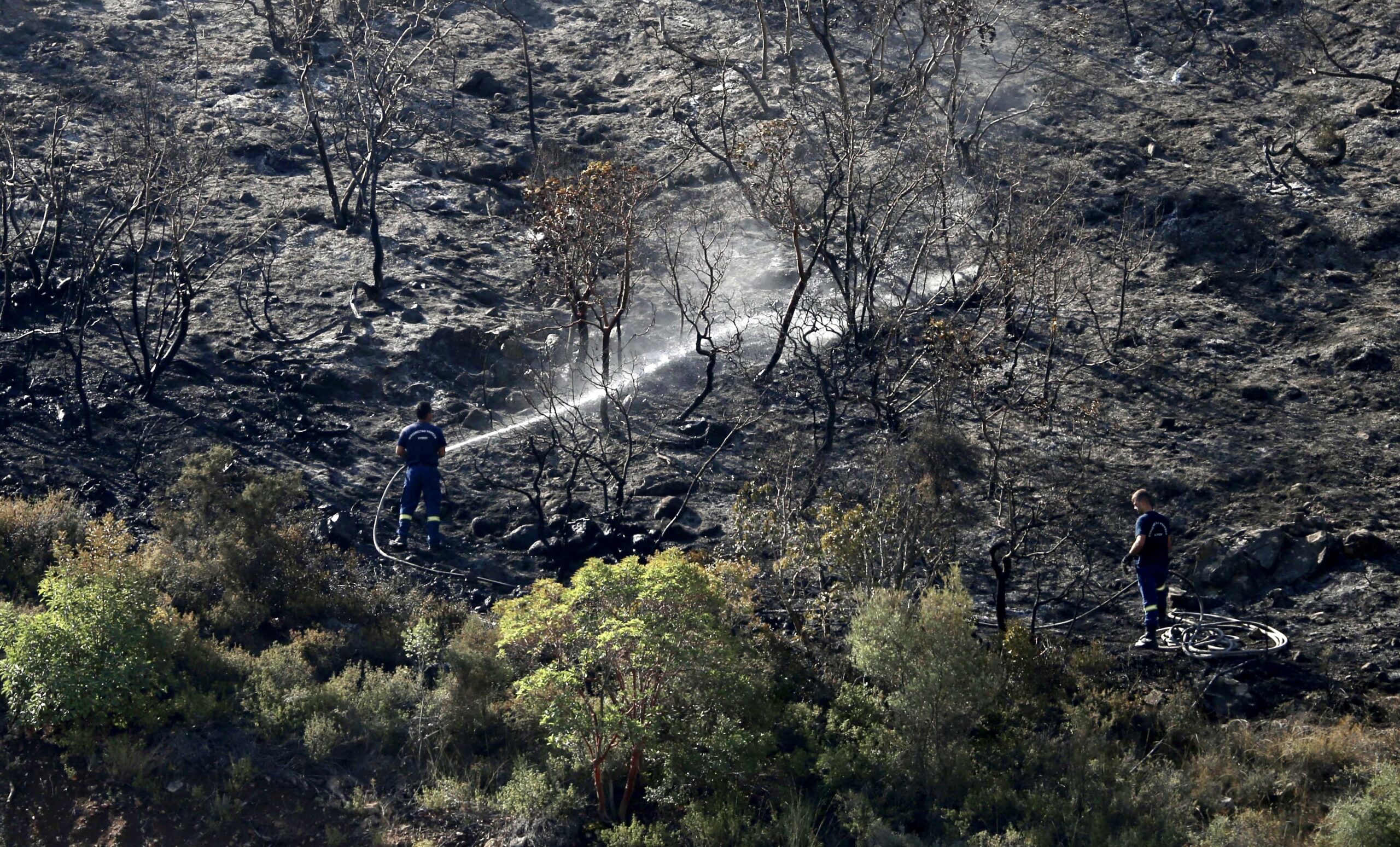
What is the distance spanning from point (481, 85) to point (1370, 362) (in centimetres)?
1573

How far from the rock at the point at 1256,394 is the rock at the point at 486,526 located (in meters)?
8.01

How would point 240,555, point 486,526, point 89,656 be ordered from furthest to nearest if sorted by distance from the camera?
point 486,526
point 240,555
point 89,656

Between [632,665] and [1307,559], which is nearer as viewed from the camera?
[632,665]

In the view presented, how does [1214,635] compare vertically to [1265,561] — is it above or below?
below

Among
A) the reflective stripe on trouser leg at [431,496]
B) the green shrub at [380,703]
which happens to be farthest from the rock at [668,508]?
the green shrub at [380,703]

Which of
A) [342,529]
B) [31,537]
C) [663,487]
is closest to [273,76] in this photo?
[342,529]

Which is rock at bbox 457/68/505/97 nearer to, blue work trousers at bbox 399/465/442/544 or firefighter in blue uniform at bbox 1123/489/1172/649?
blue work trousers at bbox 399/465/442/544

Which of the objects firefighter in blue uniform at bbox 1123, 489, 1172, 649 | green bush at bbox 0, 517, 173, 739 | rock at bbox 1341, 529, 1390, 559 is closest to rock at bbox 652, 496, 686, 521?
firefighter in blue uniform at bbox 1123, 489, 1172, 649

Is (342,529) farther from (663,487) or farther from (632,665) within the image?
(632,665)

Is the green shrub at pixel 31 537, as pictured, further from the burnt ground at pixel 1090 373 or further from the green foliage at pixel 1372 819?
the green foliage at pixel 1372 819

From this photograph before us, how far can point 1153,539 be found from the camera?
1128cm

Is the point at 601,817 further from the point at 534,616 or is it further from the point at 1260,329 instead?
the point at 1260,329

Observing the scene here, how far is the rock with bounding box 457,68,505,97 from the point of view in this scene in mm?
23828

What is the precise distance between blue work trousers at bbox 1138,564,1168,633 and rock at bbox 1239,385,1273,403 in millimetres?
4102
